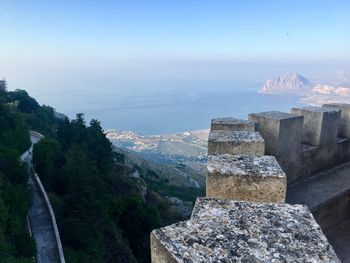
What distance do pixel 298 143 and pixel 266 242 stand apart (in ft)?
11.9

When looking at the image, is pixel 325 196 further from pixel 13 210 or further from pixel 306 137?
pixel 13 210

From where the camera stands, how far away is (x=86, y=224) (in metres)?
17.5

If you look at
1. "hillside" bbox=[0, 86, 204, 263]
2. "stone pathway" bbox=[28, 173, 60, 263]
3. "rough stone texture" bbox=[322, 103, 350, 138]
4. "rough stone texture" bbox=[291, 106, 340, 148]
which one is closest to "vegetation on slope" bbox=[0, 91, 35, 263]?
"hillside" bbox=[0, 86, 204, 263]

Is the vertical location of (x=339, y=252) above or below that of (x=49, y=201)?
above

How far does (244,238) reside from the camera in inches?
78.8

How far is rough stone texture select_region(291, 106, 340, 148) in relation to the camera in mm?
5586

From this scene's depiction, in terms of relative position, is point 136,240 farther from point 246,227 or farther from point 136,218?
point 246,227

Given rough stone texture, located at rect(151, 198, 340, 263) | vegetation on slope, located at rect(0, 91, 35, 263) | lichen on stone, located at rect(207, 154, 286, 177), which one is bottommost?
vegetation on slope, located at rect(0, 91, 35, 263)

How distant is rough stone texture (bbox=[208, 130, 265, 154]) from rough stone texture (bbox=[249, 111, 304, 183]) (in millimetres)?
925

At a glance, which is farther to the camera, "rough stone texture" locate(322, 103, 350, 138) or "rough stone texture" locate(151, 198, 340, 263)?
"rough stone texture" locate(322, 103, 350, 138)

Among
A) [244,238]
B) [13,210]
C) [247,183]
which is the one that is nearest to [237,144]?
[247,183]

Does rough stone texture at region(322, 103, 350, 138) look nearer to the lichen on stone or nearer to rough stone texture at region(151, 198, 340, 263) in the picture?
the lichen on stone

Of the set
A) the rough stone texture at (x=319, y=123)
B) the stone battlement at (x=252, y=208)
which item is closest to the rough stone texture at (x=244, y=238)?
the stone battlement at (x=252, y=208)

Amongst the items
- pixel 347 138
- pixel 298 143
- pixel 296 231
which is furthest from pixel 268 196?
pixel 347 138
